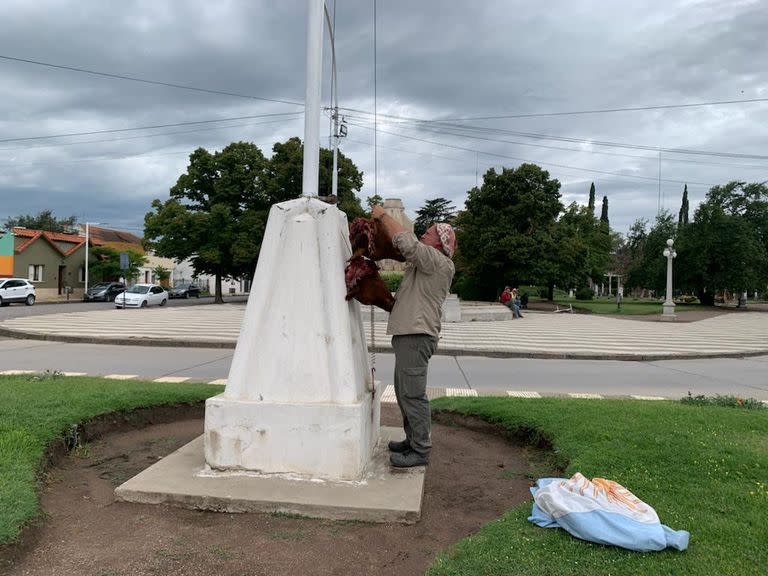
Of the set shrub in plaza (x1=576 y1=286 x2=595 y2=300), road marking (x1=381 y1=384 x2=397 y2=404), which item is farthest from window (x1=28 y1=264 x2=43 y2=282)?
shrub in plaza (x1=576 y1=286 x2=595 y2=300)

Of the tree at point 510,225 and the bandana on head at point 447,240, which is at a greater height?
the tree at point 510,225

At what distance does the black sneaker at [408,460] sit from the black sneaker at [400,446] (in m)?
0.12

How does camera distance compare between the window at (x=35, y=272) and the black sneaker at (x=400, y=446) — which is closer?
the black sneaker at (x=400, y=446)

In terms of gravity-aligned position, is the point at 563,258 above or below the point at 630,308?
above

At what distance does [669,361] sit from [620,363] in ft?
5.06

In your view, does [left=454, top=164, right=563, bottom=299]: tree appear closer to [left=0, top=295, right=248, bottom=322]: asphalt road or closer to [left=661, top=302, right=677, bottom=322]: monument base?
[left=661, top=302, right=677, bottom=322]: monument base

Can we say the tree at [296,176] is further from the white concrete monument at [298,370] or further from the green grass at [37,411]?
the white concrete monument at [298,370]

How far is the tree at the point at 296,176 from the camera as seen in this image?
35.1 m

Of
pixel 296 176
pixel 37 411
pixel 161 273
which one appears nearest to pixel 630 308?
pixel 296 176

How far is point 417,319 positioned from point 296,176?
108 feet

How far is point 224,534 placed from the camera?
9.97ft

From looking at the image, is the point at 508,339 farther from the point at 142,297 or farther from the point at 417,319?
the point at 142,297

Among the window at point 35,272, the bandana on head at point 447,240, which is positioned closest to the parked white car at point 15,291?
the window at point 35,272

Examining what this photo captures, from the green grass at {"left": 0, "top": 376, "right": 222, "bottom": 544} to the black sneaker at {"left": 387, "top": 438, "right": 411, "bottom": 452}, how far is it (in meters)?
2.29
